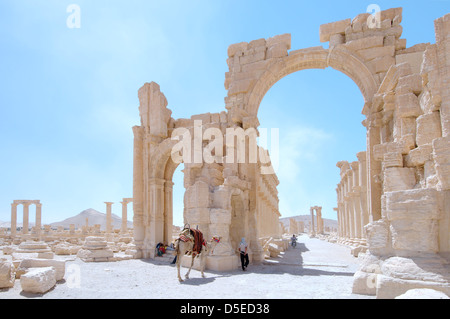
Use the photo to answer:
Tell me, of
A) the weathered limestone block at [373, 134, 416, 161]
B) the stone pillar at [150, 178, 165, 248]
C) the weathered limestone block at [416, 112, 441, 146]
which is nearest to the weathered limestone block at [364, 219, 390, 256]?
the weathered limestone block at [373, 134, 416, 161]

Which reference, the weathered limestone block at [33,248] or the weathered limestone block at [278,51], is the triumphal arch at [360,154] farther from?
the weathered limestone block at [33,248]

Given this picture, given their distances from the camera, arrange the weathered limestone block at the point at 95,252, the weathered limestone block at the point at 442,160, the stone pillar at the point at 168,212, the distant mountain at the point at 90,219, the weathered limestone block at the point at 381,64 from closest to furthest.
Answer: the weathered limestone block at the point at 442,160 < the weathered limestone block at the point at 381,64 < the weathered limestone block at the point at 95,252 < the stone pillar at the point at 168,212 < the distant mountain at the point at 90,219

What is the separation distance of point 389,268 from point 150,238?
1125 cm

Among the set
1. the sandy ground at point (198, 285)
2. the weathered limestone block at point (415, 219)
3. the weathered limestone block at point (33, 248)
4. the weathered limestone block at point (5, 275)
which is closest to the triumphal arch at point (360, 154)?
the weathered limestone block at point (415, 219)

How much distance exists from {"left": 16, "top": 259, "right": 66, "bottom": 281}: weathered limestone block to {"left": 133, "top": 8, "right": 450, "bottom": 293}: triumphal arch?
3.75 meters

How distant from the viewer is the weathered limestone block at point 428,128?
5488 mm

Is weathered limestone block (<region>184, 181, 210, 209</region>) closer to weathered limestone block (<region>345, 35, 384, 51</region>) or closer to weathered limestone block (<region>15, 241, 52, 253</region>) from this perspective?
weathered limestone block (<region>15, 241, 52, 253</region>)

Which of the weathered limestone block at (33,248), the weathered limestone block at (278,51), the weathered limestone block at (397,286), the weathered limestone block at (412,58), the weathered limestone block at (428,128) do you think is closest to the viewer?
the weathered limestone block at (397,286)

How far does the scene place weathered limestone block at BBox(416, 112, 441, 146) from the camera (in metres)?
5.49

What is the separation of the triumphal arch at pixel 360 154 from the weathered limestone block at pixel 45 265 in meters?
3.75

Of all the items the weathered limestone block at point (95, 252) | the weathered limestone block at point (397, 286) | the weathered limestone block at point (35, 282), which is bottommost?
the weathered limestone block at point (95, 252)

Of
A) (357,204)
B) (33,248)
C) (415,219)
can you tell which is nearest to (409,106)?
(415,219)

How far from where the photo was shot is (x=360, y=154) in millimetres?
16750
